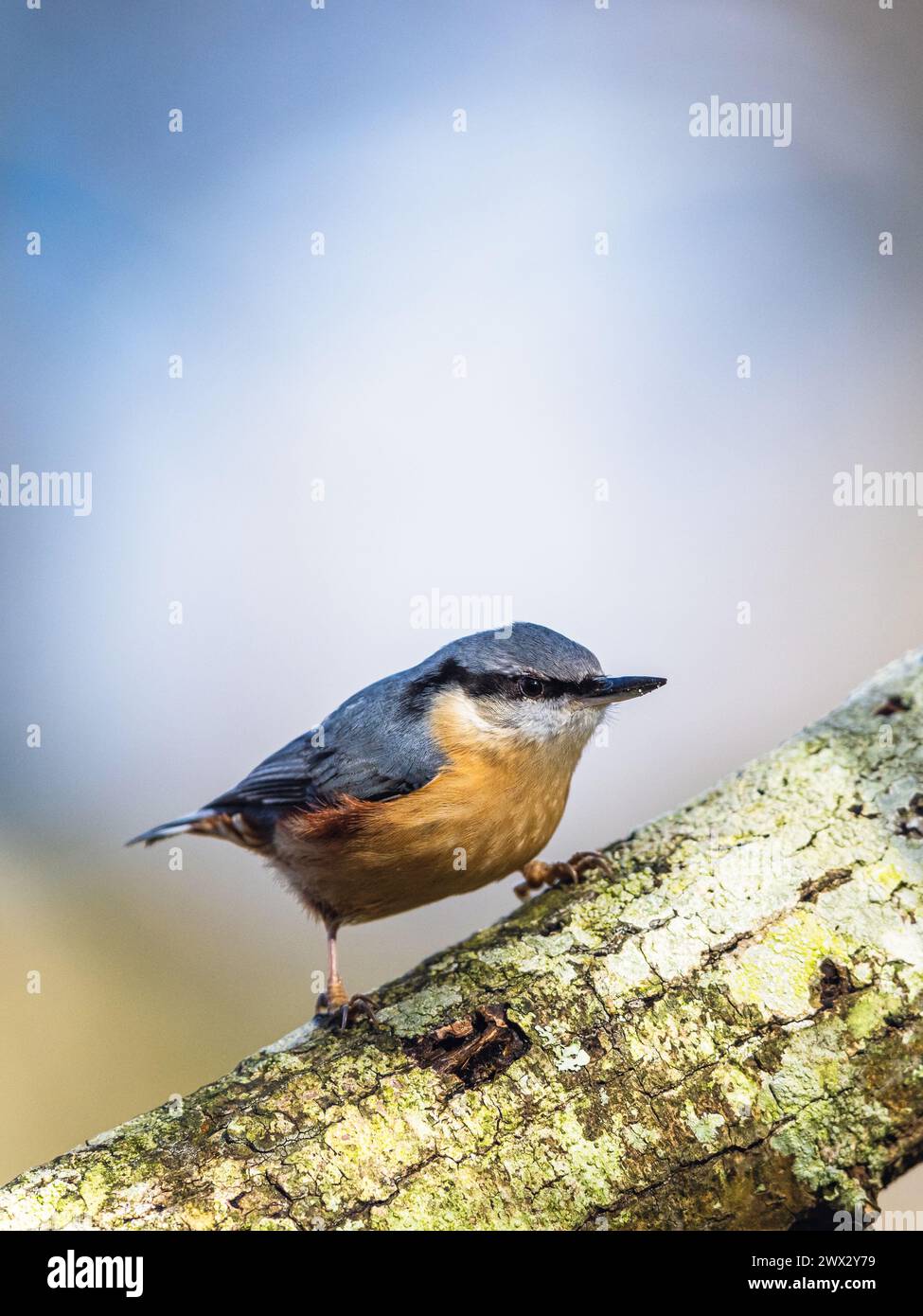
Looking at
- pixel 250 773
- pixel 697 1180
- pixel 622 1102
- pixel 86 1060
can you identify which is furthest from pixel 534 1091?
pixel 86 1060

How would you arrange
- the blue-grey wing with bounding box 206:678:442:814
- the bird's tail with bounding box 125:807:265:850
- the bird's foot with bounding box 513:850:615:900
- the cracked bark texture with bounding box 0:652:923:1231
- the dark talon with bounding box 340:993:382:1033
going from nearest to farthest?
the cracked bark texture with bounding box 0:652:923:1231 < the dark talon with bounding box 340:993:382:1033 < the bird's foot with bounding box 513:850:615:900 < the blue-grey wing with bounding box 206:678:442:814 < the bird's tail with bounding box 125:807:265:850

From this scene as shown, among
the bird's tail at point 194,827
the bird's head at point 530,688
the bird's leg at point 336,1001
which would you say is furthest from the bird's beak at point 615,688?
the bird's tail at point 194,827

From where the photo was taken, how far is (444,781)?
7.24ft

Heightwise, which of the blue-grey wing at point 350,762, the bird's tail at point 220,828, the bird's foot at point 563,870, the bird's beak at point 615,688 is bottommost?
the bird's foot at point 563,870

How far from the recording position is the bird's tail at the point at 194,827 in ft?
8.25

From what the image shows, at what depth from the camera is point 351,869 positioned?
2227mm

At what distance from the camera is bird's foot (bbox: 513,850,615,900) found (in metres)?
2.15

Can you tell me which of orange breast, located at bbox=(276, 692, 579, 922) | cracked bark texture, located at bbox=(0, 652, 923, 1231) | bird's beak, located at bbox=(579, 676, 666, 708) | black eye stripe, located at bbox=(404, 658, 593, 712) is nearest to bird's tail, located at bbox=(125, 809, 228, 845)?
orange breast, located at bbox=(276, 692, 579, 922)

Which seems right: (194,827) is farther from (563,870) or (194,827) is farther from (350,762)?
(563,870)

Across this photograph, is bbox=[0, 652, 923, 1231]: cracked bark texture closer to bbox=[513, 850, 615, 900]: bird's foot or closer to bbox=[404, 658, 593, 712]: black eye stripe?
bbox=[513, 850, 615, 900]: bird's foot

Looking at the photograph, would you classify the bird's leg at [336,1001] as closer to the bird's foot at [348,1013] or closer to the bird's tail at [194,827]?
the bird's foot at [348,1013]

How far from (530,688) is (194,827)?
3.06 ft

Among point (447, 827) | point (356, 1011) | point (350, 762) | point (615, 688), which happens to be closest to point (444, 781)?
point (447, 827)
